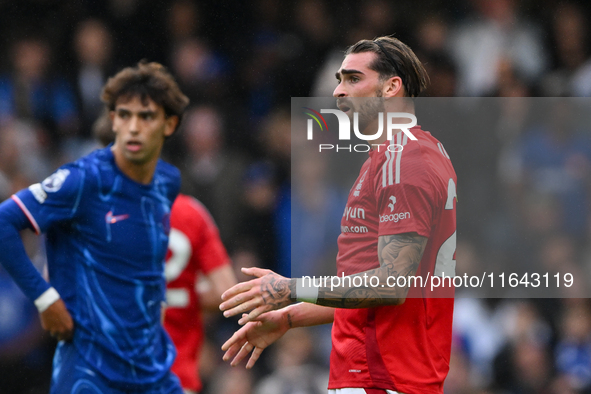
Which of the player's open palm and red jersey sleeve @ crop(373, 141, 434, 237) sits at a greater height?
red jersey sleeve @ crop(373, 141, 434, 237)

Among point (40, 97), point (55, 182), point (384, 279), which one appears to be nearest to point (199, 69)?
point (40, 97)

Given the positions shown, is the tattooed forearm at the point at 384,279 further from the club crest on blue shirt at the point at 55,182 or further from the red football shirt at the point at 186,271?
the red football shirt at the point at 186,271

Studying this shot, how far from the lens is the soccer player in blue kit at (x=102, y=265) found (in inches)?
154

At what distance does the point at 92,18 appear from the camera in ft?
25.8

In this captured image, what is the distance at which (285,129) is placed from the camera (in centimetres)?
772

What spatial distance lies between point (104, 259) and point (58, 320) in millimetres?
408

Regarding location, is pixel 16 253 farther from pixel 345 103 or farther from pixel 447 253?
pixel 447 253

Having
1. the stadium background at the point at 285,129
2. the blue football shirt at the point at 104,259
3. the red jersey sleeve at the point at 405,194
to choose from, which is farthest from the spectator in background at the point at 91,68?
the red jersey sleeve at the point at 405,194

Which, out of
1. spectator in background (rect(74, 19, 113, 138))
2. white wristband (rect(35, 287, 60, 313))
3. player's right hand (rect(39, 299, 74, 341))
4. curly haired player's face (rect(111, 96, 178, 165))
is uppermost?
spectator in background (rect(74, 19, 113, 138))

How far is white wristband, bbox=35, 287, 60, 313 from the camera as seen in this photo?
3879 mm

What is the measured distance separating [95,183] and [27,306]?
2624 mm

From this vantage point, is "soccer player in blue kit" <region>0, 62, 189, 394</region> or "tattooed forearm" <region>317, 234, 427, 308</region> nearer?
"tattooed forearm" <region>317, 234, 427, 308</region>

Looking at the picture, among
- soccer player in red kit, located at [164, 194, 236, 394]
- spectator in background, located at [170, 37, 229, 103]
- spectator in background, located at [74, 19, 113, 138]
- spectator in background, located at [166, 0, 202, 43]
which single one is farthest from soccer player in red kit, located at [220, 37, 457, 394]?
spectator in background, located at [166, 0, 202, 43]

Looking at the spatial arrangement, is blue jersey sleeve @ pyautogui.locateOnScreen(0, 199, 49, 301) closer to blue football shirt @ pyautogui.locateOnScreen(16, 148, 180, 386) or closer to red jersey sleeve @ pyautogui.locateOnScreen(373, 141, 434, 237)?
blue football shirt @ pyautogui.locateOnScreen(16, 148, 180, 386)
